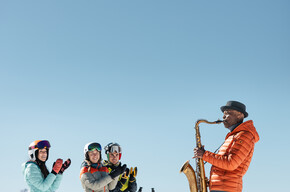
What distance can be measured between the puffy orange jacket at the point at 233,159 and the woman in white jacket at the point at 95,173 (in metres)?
2.76

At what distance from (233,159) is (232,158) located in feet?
0.10

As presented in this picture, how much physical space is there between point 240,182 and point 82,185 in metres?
4.19

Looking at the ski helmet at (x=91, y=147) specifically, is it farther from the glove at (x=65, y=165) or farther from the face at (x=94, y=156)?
the glove at (x=65, y=165)

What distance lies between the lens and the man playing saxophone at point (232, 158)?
24.6ft

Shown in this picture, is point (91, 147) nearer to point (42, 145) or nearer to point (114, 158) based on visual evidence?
point (114, 158)

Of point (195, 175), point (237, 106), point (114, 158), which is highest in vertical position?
point (237, 106)

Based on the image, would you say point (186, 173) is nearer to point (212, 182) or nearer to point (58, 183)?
point (212, 182)

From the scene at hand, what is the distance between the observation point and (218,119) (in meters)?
8.80

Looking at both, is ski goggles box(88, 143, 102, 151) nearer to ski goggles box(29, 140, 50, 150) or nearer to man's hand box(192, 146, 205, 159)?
ski goggles box(29, 140, 50, 150)

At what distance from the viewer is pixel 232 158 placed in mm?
7469

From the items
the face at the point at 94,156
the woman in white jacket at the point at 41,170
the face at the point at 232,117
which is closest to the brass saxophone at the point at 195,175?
the face at the point at 232,117

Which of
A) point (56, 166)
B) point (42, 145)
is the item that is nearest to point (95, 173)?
point (56, 166)

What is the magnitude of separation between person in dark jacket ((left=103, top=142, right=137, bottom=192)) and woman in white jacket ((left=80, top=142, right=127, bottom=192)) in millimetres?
652

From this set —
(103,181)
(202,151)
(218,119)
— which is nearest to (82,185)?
(103,181)
